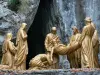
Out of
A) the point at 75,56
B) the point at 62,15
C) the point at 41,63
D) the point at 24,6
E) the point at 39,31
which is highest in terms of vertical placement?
the point at 24,6

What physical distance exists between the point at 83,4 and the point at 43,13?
1.92 meters

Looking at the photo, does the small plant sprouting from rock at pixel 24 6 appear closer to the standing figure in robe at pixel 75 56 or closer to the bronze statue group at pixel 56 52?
the bronze statue group at pixel 56 52

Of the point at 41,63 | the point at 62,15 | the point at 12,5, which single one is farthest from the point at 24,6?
the point at 41,63

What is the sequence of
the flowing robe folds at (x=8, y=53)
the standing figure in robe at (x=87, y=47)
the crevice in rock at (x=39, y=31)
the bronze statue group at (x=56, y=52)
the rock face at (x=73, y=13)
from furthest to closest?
1. the crevice in rock at (x=39, y=31)
2. the rock face at (x=73, y=13)
3. the flowing robe folds at (x=8, y=53)
4. the bronze statue group at (x=56, y=52)
5. the standing figure in robe at (x=87, y=47)

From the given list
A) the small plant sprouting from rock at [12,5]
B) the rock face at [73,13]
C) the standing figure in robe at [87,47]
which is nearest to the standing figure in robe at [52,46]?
the standing figure in robe at [87,47]

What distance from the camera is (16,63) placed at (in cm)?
1196

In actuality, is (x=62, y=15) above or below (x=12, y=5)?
below

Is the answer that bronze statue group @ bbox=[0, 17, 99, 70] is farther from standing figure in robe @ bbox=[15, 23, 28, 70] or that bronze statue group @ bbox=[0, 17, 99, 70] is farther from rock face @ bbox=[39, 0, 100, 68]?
rock face @ bbox=[39, 0, 100, 68]

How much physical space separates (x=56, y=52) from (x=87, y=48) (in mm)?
998

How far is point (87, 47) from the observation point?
11.7 meters

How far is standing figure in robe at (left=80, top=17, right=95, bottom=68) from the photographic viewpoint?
11547mm

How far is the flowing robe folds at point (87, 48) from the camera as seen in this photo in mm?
11547

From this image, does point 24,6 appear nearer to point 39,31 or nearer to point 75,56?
point 39,31

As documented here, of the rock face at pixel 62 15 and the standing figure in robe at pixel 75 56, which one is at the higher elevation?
the rock face at pixel 62 15
